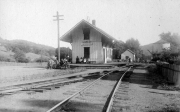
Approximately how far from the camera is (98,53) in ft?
80.3

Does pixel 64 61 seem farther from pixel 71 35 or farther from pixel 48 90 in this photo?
pixel 48 90

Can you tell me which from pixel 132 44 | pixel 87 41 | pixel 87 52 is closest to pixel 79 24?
pixel 87 41

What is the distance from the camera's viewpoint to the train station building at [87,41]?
24438 millimetres

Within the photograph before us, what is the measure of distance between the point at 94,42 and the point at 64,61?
5615 millimetres

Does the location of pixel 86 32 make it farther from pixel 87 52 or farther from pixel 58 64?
pixel 58 64

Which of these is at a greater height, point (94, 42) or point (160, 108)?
point (94, 42)

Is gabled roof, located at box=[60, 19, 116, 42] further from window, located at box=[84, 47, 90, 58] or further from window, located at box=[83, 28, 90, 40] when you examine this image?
window, located at box=[84, 47, 90, 58]

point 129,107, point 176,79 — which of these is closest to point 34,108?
point 129,107

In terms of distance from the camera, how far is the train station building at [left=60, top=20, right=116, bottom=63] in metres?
24.4

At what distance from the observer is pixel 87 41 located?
82.1 feet

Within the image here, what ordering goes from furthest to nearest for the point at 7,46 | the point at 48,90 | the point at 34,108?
the point at 7,46 → the point at 48,90 → the point at 34,108

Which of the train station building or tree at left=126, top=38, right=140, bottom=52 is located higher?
tree at left=126, top=38, right=140, bottom=52

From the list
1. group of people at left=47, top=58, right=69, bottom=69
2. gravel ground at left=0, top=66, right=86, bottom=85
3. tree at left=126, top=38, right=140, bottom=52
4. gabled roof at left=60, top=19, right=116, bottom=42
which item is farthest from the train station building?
tree at left=126, top=38, right=140, bottom=52

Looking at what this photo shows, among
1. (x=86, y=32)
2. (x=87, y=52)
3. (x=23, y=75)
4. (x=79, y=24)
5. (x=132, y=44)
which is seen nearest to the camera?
(x=23, y=75)
